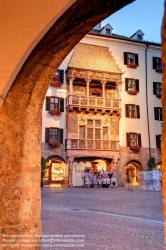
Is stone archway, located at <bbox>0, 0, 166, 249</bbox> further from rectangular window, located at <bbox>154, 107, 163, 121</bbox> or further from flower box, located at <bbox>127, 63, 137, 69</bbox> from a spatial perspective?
flower box, located at <bbox>127, 63, 137, 69</bbox>

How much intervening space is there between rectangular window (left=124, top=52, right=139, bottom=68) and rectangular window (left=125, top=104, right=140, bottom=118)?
3661 millimetres

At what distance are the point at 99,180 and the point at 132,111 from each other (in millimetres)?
7156

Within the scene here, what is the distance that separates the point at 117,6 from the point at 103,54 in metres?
24.4

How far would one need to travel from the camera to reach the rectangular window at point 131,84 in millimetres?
26234

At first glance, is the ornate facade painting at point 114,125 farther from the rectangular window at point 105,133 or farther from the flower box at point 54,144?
the flower box at point 54,144

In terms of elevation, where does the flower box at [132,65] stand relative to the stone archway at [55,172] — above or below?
above

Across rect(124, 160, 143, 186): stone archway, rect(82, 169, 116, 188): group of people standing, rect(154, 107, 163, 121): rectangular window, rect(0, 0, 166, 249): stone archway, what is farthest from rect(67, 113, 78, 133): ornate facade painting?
rect(0, 0, 166, 249): stone archway

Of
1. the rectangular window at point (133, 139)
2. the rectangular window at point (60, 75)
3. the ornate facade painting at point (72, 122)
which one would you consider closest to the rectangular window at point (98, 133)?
the ornate facade painting at point (72, 122)

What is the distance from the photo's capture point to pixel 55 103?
24391 millimetres

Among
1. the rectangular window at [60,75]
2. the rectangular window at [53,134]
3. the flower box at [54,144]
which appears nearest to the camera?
the flower box at [54,144]

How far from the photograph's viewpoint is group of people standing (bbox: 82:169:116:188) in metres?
22.2

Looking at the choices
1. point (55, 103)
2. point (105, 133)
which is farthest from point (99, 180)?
point (55, 103)

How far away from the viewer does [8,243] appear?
2.86m

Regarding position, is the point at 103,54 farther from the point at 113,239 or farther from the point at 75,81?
the point at 113,239
